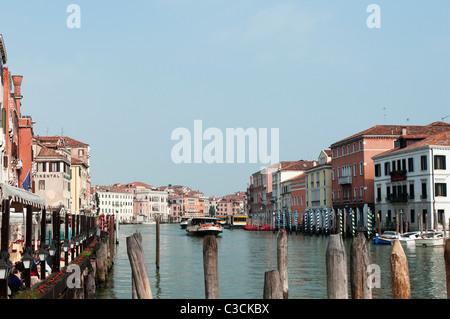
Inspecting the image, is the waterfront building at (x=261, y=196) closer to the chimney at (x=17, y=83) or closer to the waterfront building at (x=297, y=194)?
the waterfront building at (x=297, y=194)

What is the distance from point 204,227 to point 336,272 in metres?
56.5

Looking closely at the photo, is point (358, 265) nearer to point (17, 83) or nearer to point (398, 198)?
point (17, 83)

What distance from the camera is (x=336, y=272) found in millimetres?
8234

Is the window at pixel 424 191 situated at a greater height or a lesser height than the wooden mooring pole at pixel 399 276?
greater

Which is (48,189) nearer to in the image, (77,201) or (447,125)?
(77,201)

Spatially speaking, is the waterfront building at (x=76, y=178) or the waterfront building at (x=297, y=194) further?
the waterfront building at (x=297, y=194)

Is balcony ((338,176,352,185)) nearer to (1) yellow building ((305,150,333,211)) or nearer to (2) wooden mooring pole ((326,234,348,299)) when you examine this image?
(1) yellow building ((305,150,333,211))

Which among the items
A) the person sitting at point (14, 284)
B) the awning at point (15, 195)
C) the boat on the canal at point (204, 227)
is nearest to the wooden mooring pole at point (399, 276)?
Result: the person sitting at point (14, 284)

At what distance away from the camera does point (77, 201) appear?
2970 inches

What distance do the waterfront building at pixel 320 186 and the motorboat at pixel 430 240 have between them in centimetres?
2504

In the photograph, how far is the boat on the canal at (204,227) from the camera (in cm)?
6359

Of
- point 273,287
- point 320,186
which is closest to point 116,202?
point 320,186

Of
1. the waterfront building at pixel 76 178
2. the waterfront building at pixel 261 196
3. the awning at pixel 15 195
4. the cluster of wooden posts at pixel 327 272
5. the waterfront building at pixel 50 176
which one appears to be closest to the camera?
the cluster of wooden posts at pixel 327 272
